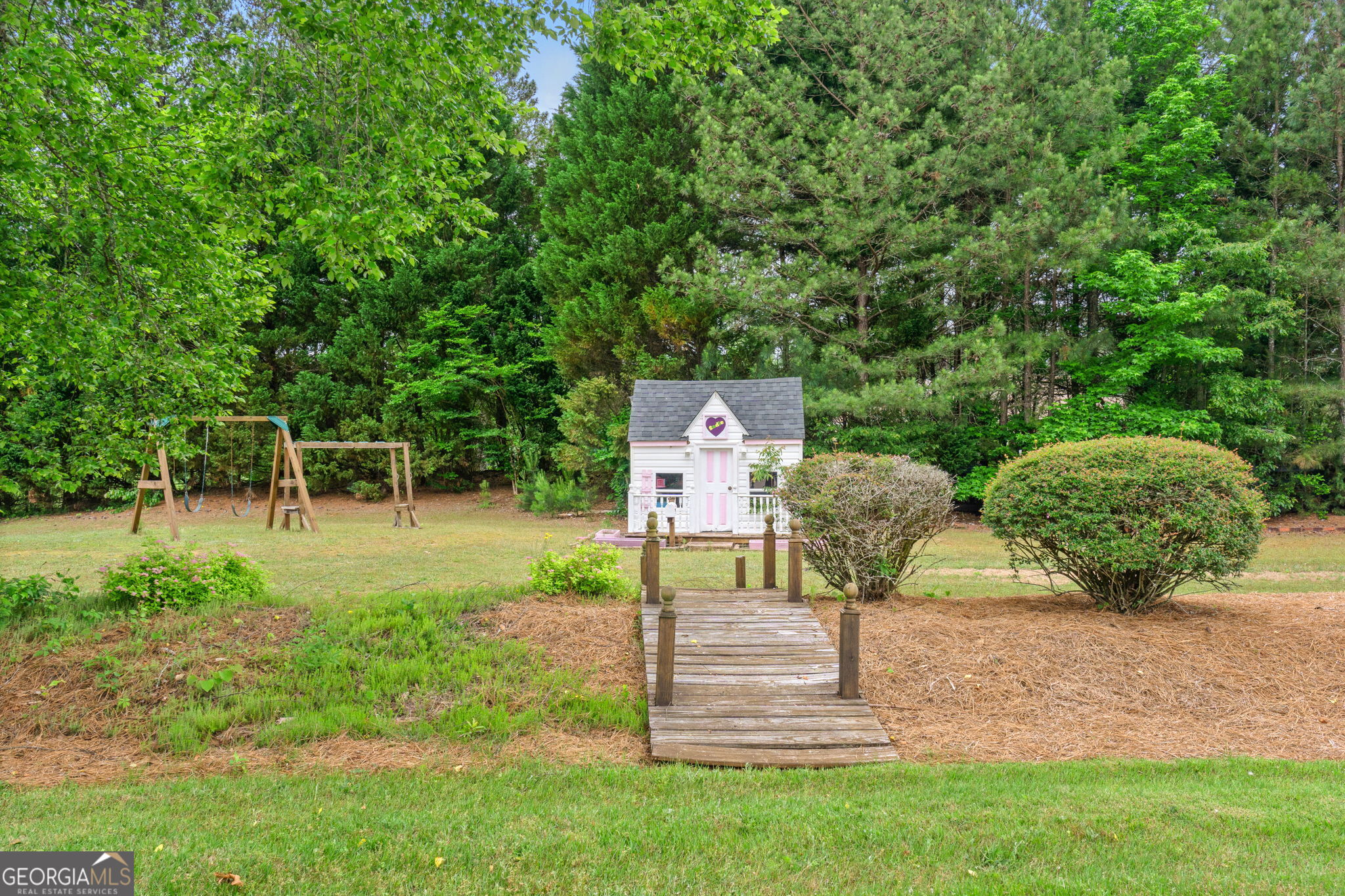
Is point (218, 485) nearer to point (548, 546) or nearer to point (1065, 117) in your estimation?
point (548, 546)

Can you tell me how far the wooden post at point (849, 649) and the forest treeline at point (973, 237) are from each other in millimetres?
14280

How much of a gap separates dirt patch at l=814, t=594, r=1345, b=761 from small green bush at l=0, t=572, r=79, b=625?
729 cm

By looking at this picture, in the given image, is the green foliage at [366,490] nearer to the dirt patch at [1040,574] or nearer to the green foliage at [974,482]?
the green foliage at [974,482]

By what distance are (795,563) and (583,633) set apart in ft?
7.40

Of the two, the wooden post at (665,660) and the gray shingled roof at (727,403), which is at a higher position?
the gray shingled roof at (727,403)

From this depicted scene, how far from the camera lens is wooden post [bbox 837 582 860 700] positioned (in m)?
5.70

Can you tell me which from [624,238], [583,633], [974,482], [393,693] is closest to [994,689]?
[583,633]

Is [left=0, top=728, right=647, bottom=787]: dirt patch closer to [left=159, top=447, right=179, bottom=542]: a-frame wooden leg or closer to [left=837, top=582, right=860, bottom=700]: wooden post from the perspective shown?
[left=837, top=582, right=860, bottom=700]: wooden post

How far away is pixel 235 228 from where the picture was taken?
6637mm

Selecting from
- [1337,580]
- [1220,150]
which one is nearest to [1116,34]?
[1220,150]

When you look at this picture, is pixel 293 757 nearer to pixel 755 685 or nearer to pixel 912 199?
pixel 755 685

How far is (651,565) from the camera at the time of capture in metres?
7.63

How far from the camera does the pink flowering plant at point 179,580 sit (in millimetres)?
7066

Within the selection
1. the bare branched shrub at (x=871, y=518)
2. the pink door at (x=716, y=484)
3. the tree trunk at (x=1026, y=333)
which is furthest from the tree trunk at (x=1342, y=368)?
the bare branched shrub at (x=871, y=518)
